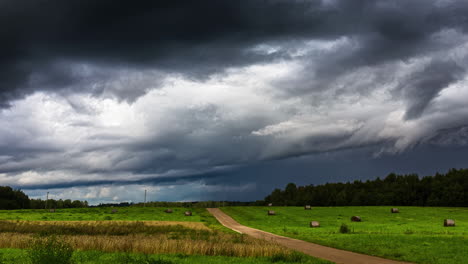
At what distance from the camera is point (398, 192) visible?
141 metres

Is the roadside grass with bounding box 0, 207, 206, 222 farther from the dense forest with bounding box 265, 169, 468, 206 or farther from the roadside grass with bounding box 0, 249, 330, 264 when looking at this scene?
the dense forest with bounding box 265, 169, 468, 206

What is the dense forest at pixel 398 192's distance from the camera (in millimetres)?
126500

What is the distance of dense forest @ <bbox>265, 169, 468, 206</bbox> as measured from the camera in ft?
415

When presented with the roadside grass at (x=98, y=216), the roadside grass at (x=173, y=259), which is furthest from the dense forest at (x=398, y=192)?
the roadside grass at (x=173, y=259)

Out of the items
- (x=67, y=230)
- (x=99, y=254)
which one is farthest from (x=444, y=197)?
(x=99, y=254)

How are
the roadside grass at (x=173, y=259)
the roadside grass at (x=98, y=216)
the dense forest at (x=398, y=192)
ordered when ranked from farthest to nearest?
the dense forest at (x=398, y=192)
the roadside grass at (x=98, y=216)
the roadside grass at (x=173, y=259)

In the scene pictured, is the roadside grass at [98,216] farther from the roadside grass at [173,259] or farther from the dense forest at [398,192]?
the dense forest at [398,192]

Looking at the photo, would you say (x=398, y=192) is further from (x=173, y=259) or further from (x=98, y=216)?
(x=173, y=259)

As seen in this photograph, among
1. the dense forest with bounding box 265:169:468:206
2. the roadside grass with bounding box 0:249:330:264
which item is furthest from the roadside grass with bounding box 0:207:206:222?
the dense forest with bounding box 265:169:468:206

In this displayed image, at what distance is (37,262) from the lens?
19562mm

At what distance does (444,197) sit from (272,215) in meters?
71.8

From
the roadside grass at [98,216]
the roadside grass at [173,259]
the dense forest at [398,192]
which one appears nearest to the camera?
the roadside grass at [173,259]

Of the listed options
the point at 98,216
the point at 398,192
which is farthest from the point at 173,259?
the point at 398,192

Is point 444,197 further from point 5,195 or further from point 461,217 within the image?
point 5,195
